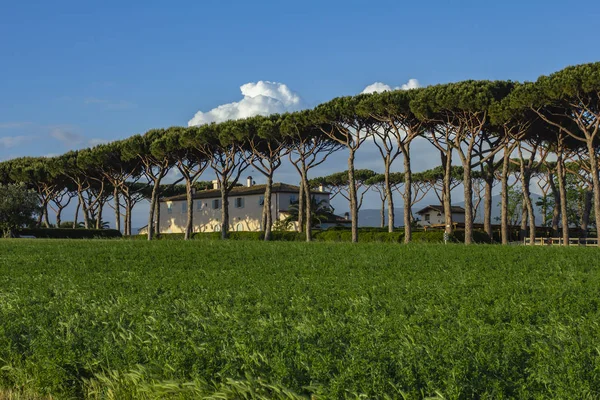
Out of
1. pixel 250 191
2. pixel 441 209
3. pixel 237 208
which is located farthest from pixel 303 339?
pixel 441 209

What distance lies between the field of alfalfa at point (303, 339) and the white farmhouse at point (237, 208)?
52.3 meters

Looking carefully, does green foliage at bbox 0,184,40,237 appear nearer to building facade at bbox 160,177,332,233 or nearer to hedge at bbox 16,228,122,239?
hedge at bbox 16,228,122,239

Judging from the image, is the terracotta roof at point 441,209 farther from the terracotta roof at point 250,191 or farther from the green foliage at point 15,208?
the green foliage at point 15,208

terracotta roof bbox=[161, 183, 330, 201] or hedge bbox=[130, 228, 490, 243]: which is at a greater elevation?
terracotta roof bbox=[161, 183, 330, 201]

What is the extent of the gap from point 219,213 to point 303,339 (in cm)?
6773

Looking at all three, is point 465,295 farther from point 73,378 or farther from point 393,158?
point 393,158

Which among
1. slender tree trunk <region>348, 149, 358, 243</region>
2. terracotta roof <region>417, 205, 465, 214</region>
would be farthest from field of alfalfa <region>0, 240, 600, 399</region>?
terracotta roof <region>417, 205, 465, 214</region>

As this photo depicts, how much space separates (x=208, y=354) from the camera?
641 cm

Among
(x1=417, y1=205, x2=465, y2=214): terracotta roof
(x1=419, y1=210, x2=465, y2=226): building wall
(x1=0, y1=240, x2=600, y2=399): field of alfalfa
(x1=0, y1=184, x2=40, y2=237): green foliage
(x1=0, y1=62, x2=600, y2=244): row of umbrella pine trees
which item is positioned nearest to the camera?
(x1=0, y1=240, x2=600, y2=399): field of alfalfa

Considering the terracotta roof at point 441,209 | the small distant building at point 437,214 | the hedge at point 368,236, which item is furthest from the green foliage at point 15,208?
the terracotta roof at point 441,209

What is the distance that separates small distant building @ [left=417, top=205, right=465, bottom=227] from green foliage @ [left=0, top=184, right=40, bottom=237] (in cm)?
5401

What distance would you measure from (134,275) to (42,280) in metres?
2.29

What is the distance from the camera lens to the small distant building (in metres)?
90.7

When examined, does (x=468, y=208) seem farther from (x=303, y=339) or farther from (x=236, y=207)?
(x=236, y=207)
